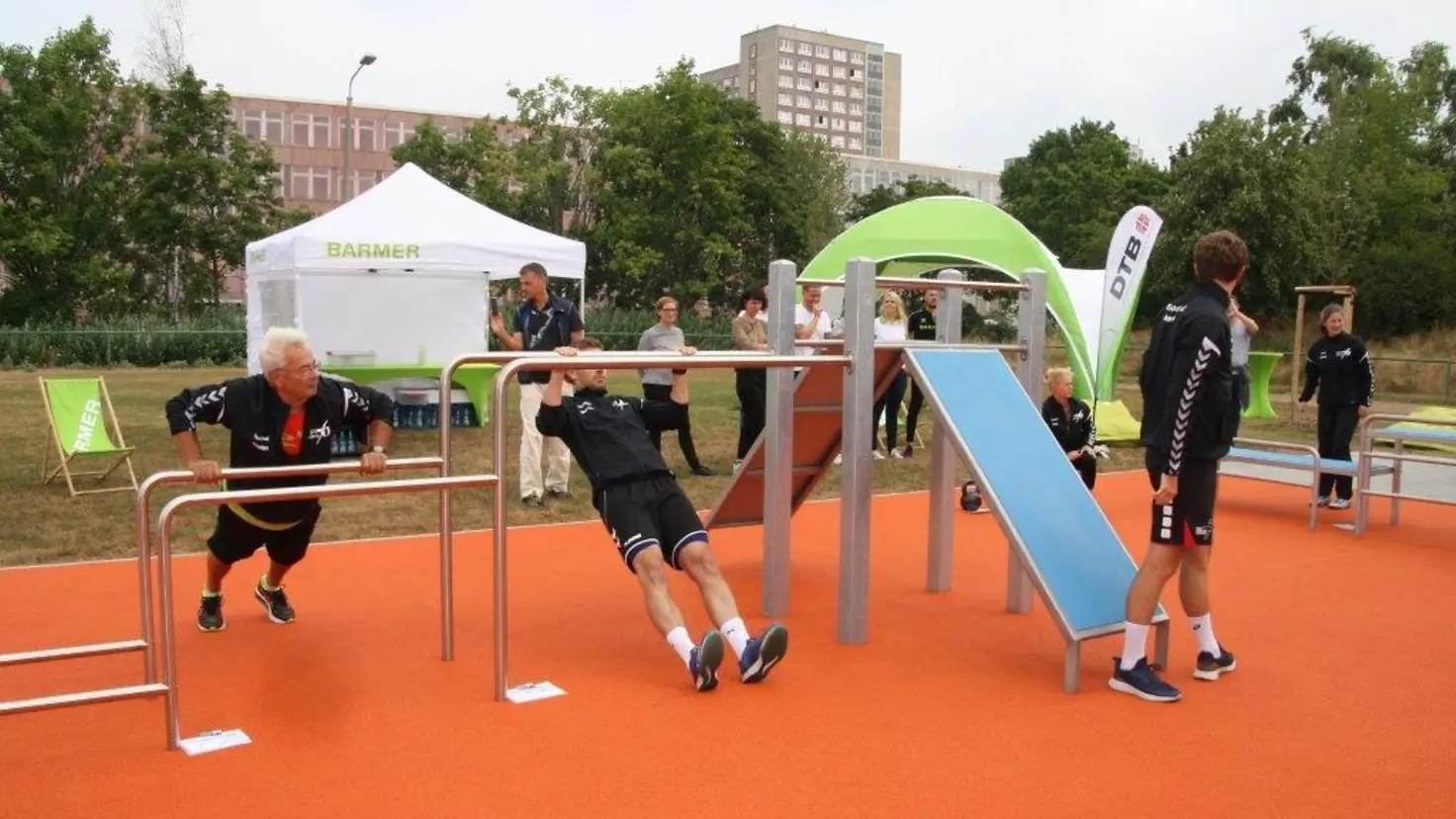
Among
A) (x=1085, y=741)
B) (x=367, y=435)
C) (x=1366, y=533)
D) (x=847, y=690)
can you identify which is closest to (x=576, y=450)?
(x=367, y=435)

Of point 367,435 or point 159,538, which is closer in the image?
point 159,538

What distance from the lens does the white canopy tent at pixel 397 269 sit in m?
13.3

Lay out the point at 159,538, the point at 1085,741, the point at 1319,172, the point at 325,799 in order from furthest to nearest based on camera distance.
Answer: the point at 1319,172, the point at 1085,741, the point at 159,538, the point at 325,799

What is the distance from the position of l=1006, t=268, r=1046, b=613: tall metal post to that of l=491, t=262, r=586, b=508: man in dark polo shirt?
11.0 ft

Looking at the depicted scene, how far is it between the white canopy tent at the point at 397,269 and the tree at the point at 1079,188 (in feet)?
128

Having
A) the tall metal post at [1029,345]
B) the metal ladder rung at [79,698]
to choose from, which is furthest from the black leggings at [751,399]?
the metal ladder rung at [79,698]

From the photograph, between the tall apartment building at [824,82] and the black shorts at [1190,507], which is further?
the tall apartment building at [824,82]

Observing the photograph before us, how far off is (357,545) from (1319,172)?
3843 centimetres

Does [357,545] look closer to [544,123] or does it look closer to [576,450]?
[576,450]

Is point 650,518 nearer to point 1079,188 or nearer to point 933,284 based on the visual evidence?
point 933,284

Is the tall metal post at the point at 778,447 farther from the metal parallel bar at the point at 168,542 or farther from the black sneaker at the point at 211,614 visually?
the black sneaker at the point at 211,614

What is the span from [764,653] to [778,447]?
1429 mm

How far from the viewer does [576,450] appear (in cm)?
517

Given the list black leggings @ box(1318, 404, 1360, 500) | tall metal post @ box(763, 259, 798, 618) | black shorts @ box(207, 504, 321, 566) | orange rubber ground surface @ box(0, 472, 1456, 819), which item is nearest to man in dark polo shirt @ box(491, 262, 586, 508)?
orange rubber ground surface @ box(0, 472, 1456, 819)
